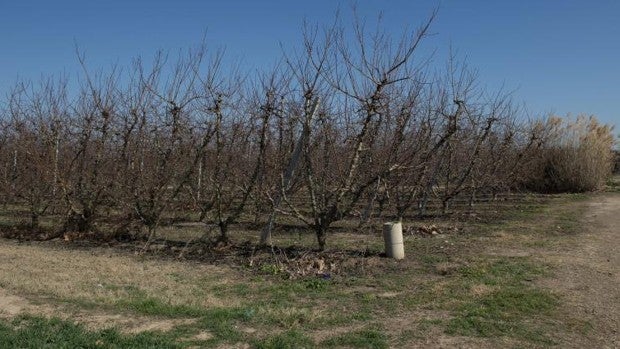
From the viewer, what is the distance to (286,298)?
20.0 ft

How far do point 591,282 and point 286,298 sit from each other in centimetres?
355

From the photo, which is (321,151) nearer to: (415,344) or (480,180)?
(415,344)

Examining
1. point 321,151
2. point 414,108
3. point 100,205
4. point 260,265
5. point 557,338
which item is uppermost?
point 414,108

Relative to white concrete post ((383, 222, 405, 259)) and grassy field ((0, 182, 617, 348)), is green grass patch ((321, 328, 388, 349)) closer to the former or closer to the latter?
grassy field ((0, 182, 617, 348))

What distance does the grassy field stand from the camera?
4680mm

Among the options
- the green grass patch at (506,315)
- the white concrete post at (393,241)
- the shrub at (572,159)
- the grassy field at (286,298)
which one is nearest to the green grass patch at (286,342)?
the grassy field at (286,298)

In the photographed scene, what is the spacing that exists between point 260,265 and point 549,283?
3500mm

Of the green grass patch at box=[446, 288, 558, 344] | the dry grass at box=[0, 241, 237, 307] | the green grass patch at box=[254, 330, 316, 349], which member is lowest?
the green grass patch at box=[446, 288, 558, 344]

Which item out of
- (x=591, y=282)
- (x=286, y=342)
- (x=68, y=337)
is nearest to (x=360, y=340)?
(x=286, y=342)

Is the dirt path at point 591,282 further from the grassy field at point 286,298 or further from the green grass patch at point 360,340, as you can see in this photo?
the green grass patch at point 360,340

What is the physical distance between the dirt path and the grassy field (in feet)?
0.41

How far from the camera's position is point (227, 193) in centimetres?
972

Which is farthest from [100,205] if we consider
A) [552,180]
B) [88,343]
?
[552,180]

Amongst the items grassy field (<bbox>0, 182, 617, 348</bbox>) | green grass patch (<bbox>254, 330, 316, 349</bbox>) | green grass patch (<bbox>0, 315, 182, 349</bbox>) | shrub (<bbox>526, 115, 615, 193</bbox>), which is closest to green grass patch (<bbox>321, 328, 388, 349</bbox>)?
grassy field (<bbox>0, 182, 617, 348</bbox>)
